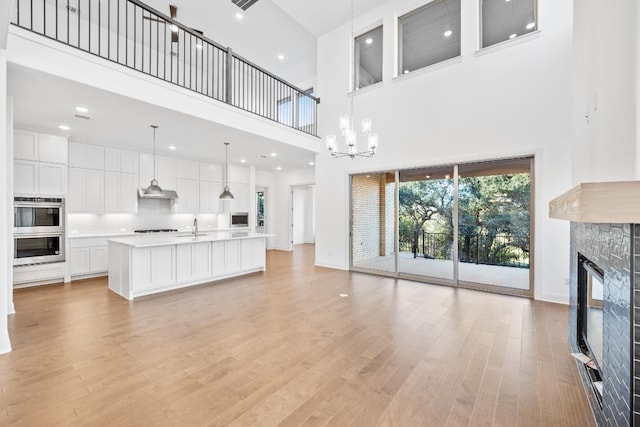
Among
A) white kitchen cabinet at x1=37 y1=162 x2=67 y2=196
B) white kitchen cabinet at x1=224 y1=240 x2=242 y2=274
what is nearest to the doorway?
white kitchen cabinet at x1=224 y1=240 x2=242 y2=274

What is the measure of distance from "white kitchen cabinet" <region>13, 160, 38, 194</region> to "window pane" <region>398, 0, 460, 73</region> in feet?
23.8

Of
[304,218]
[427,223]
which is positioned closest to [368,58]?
[427,223]

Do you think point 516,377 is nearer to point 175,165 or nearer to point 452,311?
point 452,311

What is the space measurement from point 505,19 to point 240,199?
7665mm

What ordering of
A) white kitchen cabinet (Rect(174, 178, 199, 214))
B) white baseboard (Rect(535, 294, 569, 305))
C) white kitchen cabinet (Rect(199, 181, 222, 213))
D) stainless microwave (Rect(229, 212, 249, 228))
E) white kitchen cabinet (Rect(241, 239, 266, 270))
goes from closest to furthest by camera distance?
white baseboard (Rect(535, 294, 569, 305)) → white kitchen cabinet (Rect(241, 239, 266, 270)) → white kitchen cabinet (Rect(174, 178, 199, 214)) → white kitchen cabinet (Rect(199, 181, 222, 213)) → stainless microwave (Rect(229, 212, 249, 228))

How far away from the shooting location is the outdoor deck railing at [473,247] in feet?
15.0

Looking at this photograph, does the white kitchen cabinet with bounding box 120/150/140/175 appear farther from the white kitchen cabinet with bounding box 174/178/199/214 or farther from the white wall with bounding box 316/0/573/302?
the white wall with bounding box 316/0/573/302

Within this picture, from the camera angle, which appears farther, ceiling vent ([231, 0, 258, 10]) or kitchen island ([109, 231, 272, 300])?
ceiling vent ([231, 0, 258, 10])

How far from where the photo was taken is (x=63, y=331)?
311cm

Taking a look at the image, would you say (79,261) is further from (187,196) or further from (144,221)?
(187,196)

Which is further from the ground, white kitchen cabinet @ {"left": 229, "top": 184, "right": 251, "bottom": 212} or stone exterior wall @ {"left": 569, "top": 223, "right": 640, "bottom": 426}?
white kitchen cabinet @ {"left": 229, "top": 184, "right": 251, "bottom": 212}

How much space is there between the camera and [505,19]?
482 centimetres

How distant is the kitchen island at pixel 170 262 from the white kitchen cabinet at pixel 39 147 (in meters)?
2.08

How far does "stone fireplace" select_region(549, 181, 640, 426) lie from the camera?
1173 mm
